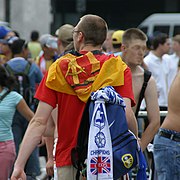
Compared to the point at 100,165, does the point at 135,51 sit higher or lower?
higher

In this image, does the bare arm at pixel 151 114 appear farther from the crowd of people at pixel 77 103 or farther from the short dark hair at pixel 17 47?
the short dark hair at pixel 17 47

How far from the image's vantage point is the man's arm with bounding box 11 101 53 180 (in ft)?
18.6

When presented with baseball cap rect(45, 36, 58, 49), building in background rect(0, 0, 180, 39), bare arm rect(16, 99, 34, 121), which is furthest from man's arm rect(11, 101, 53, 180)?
Answer: building in background rect(0, 0, 180, 39)

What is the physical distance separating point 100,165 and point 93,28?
963mm

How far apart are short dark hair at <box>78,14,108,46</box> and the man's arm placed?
0.56m

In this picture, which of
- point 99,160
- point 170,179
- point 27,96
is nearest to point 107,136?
point 99,160

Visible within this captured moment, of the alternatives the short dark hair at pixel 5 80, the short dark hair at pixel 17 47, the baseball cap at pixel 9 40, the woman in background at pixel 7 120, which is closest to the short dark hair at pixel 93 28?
the woman in background at pixel 7 120

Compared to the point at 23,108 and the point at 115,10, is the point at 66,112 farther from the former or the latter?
the point at 115,10

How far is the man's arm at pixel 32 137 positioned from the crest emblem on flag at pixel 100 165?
0.48 metres

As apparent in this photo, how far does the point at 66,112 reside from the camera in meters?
5.73

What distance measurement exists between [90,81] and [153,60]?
7273mm

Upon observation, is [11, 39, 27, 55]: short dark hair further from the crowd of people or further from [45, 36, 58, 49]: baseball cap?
the crowd of people

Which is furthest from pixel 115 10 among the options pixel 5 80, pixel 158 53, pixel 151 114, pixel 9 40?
pixel 151 114

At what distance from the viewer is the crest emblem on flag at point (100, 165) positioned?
5445mm
